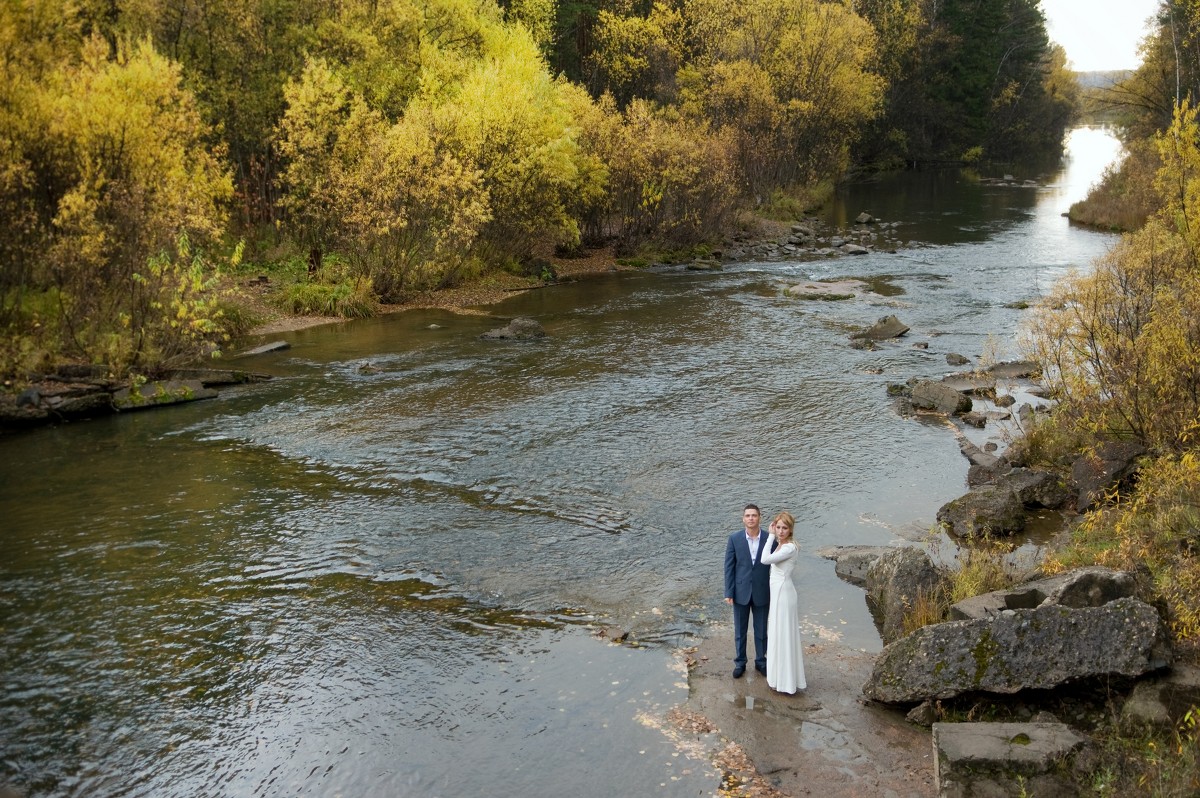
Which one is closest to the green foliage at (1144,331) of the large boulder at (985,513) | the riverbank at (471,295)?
the large boulder at (985,513)

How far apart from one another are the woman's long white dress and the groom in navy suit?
192 millimetres

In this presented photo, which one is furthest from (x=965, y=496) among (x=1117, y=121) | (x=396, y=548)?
(x=1117, y=121)

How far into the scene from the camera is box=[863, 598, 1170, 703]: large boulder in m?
9.70

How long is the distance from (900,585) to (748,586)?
8.24ft

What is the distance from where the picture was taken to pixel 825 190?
231 feet

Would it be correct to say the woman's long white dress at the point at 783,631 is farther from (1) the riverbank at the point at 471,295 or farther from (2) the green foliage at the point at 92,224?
(1) the riverbank at the point at 471,295

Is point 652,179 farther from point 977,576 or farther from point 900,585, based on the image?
point 900,585

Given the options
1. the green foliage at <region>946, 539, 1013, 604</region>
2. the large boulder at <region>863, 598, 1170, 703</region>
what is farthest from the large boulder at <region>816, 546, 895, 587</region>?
the large boulder at <region>863, 598, 1170, 703</region>

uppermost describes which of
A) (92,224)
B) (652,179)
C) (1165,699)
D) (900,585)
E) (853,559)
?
(652,179)

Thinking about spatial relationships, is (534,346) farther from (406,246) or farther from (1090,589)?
(1090,589)

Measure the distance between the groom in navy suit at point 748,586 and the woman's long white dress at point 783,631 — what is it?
0.63 feet

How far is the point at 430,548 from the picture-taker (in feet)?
51.4

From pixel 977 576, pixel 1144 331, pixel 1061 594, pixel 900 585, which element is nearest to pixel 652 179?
pixel 1144 331

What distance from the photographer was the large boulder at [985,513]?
16.1 m
